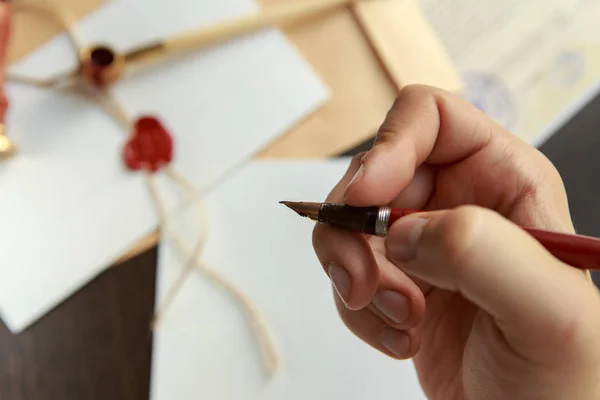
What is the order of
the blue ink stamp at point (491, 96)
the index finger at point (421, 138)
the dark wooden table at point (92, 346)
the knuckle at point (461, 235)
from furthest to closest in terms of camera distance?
the blue ink stamp at point (491, 96) → the dark wooden table at point (92, 346) → the index finger at point (421, 138) → the knuckle at point (461, 235)

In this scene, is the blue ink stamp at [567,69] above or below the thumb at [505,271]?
below

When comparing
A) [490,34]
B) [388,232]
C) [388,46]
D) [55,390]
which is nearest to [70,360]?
[55,390]

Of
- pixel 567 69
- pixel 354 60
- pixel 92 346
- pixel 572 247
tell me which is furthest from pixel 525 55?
pixel 92 346

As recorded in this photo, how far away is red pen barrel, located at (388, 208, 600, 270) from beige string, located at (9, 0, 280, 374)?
1.05 feet

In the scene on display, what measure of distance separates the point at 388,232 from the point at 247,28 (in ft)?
1.36

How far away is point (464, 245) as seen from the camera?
0.29 meters

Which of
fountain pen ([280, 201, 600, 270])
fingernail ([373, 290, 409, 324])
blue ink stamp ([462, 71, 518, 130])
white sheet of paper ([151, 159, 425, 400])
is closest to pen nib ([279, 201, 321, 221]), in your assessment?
fountain pen ([280, 201, 600, 270])

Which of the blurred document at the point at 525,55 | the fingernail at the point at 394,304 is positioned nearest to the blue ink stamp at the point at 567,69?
the blurred document at the point at 525,55

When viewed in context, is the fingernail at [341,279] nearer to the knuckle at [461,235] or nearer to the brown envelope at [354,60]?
the knuckle at [461,235]

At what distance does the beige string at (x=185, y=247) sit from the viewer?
0.55 metres

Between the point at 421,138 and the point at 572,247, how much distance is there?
0.16 metres

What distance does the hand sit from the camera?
29cm

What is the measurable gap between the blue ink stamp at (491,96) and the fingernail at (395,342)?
1.06ft

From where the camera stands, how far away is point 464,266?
0.95 feet
